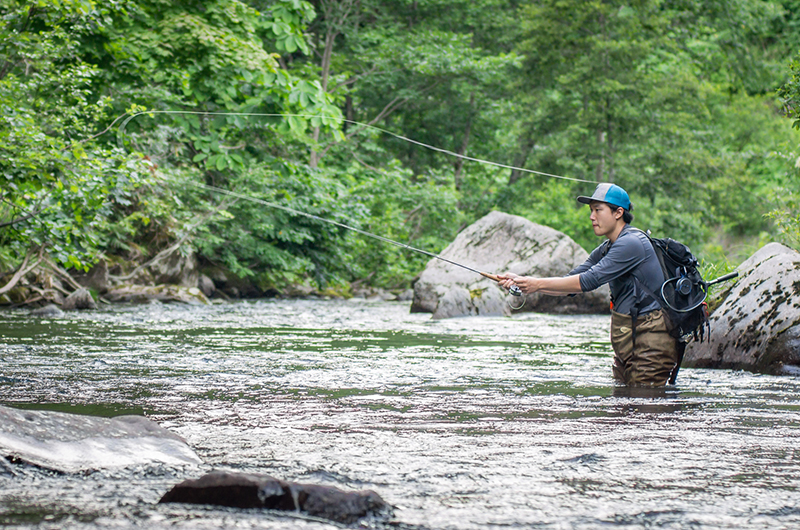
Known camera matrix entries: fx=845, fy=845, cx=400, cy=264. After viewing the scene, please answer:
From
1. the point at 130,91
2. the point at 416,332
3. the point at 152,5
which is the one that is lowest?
the point at 416,332

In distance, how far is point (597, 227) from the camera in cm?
595

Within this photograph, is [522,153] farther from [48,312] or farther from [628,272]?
[628,272]

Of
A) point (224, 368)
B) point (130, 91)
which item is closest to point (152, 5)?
point (130, 91)

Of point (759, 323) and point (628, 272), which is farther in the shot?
point (759, 323)

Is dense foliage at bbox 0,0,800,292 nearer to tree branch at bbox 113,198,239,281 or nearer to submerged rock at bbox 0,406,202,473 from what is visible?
tree branch at bbox 113,198,239,281

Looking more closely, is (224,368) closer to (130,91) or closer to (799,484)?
(799,484)

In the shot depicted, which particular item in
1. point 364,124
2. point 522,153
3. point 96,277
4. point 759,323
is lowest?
point 96,277

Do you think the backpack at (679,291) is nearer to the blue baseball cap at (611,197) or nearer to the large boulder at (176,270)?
the blue baseball cap at (611,197)

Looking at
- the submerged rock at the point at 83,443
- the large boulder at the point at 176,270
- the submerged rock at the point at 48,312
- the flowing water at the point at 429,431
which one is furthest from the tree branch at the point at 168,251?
the submerged rock at the point at 83,443

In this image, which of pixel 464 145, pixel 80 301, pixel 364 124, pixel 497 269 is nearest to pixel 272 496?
pixel 364 124

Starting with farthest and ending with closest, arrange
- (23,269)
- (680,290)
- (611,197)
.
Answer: (23,269) < (611,197) < (680,290)

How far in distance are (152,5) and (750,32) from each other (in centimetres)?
2395

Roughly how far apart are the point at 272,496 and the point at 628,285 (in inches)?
150

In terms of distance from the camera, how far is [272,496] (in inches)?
107
